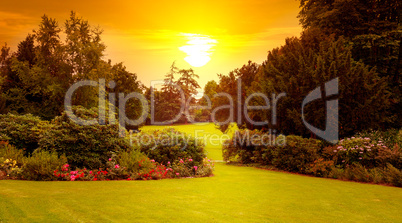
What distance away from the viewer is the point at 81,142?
12586mm

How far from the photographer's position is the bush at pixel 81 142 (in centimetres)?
1230

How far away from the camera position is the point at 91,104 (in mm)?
40688

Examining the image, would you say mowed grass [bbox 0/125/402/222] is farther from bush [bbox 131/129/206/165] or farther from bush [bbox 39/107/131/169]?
bush [bbox 131/129/206/165]

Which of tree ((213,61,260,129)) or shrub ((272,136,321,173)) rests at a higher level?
tree ((213,61,260,129))

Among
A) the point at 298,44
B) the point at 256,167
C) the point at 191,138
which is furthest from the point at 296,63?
the point at 191,138

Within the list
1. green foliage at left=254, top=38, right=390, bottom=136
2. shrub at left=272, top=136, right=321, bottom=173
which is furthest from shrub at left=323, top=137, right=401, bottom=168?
green foliage at left=254, top=38, right=390, bottom=136

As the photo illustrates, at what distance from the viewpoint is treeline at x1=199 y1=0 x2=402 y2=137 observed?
18203mm

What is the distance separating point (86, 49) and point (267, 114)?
28824mm

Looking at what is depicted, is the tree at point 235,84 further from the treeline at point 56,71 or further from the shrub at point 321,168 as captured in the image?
the treeline at point 56,71

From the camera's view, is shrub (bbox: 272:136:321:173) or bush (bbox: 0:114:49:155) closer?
bush (bbox: 0:114:49:155)

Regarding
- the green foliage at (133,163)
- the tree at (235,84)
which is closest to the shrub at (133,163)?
the green foliage at (133,163)

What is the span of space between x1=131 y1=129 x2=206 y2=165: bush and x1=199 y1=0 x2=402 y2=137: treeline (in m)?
6.79

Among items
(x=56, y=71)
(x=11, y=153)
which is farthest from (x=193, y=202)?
(x=56, y=71)

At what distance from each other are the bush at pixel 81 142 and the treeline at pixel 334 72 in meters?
9.99
